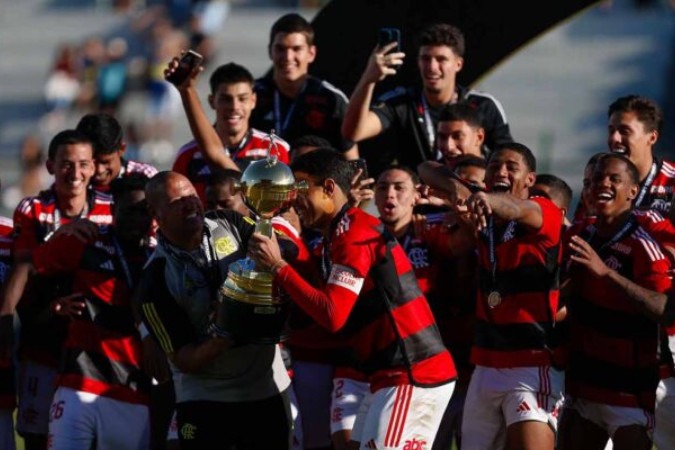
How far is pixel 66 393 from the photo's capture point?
8758mm

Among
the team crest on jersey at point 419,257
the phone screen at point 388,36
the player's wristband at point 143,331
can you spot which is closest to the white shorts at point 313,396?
the team crest on jersey at point 419,257

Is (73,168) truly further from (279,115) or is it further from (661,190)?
(661,190)

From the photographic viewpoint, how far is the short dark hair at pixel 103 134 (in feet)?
31.1

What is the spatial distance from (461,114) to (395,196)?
2.54 feet

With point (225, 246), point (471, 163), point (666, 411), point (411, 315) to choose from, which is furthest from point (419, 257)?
point (666, 411)

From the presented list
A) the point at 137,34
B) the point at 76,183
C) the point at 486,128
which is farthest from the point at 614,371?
the point at 137,34

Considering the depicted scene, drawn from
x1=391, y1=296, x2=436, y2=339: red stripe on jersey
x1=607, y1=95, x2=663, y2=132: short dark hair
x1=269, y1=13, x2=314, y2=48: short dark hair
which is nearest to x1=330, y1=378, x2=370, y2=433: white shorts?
x1=391, y1=296, x2=436, y2=339: red stripe on jersey

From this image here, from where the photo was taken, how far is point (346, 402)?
8.95 m

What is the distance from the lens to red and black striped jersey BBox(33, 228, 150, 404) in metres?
8.80

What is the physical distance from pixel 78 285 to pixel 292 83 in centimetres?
216

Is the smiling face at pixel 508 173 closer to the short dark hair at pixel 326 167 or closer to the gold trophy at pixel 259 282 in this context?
the short dark hair at pixel 326 167

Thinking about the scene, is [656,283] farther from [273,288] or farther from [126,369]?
[126,369]

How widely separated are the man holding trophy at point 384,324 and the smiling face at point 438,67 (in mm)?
2229

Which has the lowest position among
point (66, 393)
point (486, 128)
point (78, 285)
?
point (66, 393)
